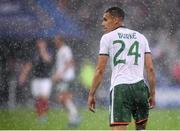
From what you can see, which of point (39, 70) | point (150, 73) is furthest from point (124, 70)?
Answer: point (39, 70)

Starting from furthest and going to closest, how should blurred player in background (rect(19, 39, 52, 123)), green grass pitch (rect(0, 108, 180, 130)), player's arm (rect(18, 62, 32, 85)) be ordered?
player's arm (rect(18, 62, 32, 85))
blurred player in background (rect(19, 39, 52, 123))
green grass pitch (rect(0, 108, 180, 130))

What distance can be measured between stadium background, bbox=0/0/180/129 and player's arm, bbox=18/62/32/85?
124 millimetres

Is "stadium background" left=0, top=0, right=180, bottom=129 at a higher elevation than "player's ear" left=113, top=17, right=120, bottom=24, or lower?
higher

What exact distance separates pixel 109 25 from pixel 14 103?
9139mm

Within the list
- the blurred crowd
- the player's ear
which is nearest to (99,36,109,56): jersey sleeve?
the player's ear

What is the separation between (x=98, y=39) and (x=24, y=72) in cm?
236

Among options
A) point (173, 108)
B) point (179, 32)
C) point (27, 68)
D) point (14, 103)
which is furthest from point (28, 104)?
point (179, 32)

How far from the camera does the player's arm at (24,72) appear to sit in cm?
1814

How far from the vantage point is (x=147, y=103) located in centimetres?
794

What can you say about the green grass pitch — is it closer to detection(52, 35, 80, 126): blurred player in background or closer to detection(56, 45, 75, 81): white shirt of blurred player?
detection(52, 35, 80, 126): blurred player in background

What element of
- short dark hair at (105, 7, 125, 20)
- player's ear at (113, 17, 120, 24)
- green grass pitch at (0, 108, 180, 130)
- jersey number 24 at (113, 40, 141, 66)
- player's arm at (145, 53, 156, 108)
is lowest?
green grass pitch at (0, 108, 180, 130)

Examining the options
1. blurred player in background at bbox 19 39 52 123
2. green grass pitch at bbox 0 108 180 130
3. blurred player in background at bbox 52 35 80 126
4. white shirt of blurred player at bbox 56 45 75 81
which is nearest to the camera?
green grass pitch at bbox 0 108 180 130

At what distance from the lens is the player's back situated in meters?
7.79

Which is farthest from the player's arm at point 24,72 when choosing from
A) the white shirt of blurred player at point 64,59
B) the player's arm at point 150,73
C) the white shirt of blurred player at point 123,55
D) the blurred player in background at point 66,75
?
the white shirt of blurred player at point 123,55
